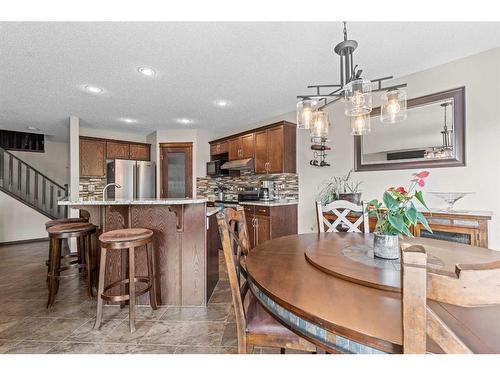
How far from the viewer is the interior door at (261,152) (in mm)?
4066

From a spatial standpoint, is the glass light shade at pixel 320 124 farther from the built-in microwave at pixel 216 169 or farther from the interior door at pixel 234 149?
the built-in microwave at pixel 216 169

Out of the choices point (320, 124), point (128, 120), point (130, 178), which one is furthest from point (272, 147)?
point (130, 178)

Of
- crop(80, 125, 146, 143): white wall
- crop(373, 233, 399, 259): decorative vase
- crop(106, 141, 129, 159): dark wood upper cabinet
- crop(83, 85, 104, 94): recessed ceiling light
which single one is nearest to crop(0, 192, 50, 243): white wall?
crop(80, 125, 146, 143): white wall

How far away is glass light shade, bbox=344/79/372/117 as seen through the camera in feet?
4.82

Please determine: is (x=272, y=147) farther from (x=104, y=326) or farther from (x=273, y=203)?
(x=104, y=326)

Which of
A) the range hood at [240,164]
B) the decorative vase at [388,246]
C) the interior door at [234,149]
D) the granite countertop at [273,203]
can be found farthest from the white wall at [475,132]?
the interior door at [234,149]

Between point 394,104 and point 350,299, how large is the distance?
4.73 ft

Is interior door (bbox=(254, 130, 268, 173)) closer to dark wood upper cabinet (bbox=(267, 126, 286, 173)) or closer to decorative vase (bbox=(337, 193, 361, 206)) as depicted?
dark wood upper cabinet (bbox=(267, 126, 286, 173))

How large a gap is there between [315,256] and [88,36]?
93.9 inches

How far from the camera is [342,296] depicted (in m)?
0.83
